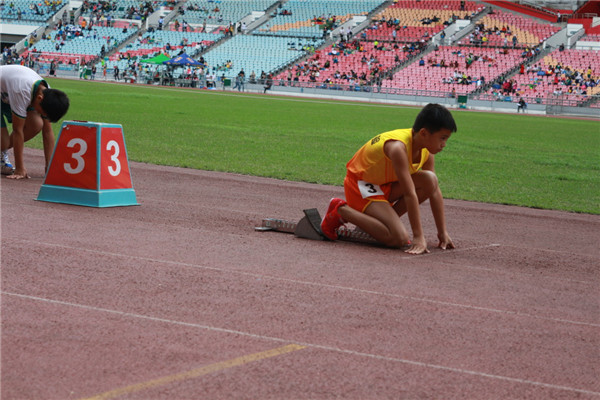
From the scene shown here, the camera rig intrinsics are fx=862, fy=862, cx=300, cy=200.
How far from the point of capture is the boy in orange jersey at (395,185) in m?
8.00

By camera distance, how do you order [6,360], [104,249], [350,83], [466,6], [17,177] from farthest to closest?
[466,6] < [350,83] < [17,177] < [104,249] < [6,360]

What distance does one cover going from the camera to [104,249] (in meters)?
7.46

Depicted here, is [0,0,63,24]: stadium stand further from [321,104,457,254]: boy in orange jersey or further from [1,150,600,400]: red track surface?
[321,104,457,254]: boy in orange jersey

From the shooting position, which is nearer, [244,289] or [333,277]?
[244,289]

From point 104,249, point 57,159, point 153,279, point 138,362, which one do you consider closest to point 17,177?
point 57,159

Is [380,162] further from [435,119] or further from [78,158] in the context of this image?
[78,158]

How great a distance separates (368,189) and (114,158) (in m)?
3.44

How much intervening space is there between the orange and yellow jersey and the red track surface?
0.72m

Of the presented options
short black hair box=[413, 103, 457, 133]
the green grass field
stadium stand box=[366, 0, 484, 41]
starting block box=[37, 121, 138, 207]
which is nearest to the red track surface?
starting block box=[37, 121, 138, 207]

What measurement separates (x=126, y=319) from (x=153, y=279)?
1153mm

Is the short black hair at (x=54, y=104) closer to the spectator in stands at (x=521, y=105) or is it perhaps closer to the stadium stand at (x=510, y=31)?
the spectator in stands at (x=521, y=105)

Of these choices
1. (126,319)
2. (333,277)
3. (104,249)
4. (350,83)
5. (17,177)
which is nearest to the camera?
(126,319)

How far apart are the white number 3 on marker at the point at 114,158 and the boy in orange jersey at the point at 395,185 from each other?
116 inches

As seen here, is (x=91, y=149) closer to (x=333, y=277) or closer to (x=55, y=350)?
(x=333, y=277)
